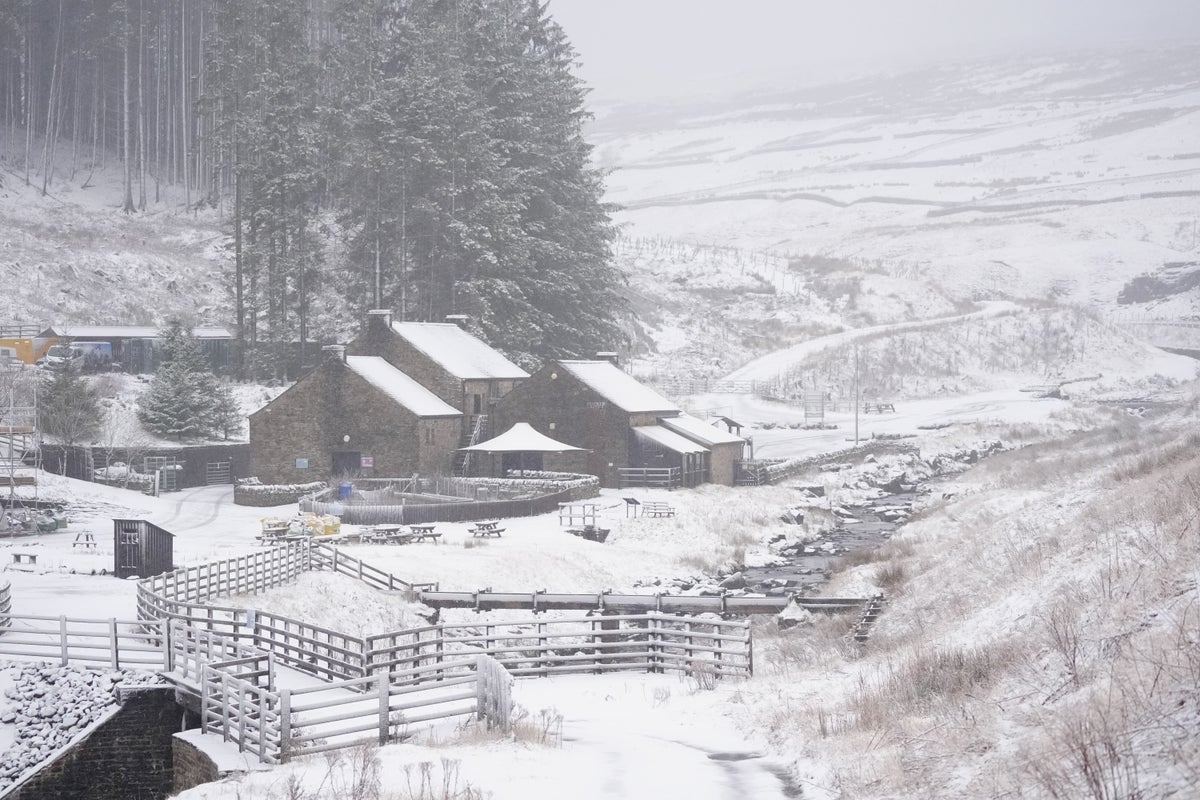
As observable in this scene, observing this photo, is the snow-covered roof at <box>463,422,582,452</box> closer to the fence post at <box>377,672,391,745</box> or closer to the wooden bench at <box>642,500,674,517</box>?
the wooden bench at <box>642,500,674,517</box>

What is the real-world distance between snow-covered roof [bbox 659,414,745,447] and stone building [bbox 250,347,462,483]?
12038 mm

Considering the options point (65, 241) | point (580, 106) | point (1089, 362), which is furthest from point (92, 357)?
point (1089, 362)

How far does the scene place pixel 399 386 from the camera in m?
58.2

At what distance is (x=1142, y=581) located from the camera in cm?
1542

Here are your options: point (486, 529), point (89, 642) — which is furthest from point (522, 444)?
point (89, 642)

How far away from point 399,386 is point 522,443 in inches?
286

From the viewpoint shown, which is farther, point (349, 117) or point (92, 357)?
point (349, 117)

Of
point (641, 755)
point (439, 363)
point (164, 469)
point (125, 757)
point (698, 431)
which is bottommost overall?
point (125, 757)

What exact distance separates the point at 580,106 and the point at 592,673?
70.3 metres

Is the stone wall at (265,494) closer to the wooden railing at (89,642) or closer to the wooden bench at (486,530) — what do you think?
the wooden bench at (486,530)

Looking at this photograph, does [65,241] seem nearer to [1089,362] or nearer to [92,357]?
[92,357]

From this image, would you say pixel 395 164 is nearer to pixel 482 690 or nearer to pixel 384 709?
pixel 482 690

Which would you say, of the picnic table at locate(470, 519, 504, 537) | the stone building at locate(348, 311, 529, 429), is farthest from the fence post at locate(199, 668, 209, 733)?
the stone building at locate(348, 311, 529, 429)

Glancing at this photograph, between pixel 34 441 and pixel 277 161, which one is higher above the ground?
pixel 277 161
